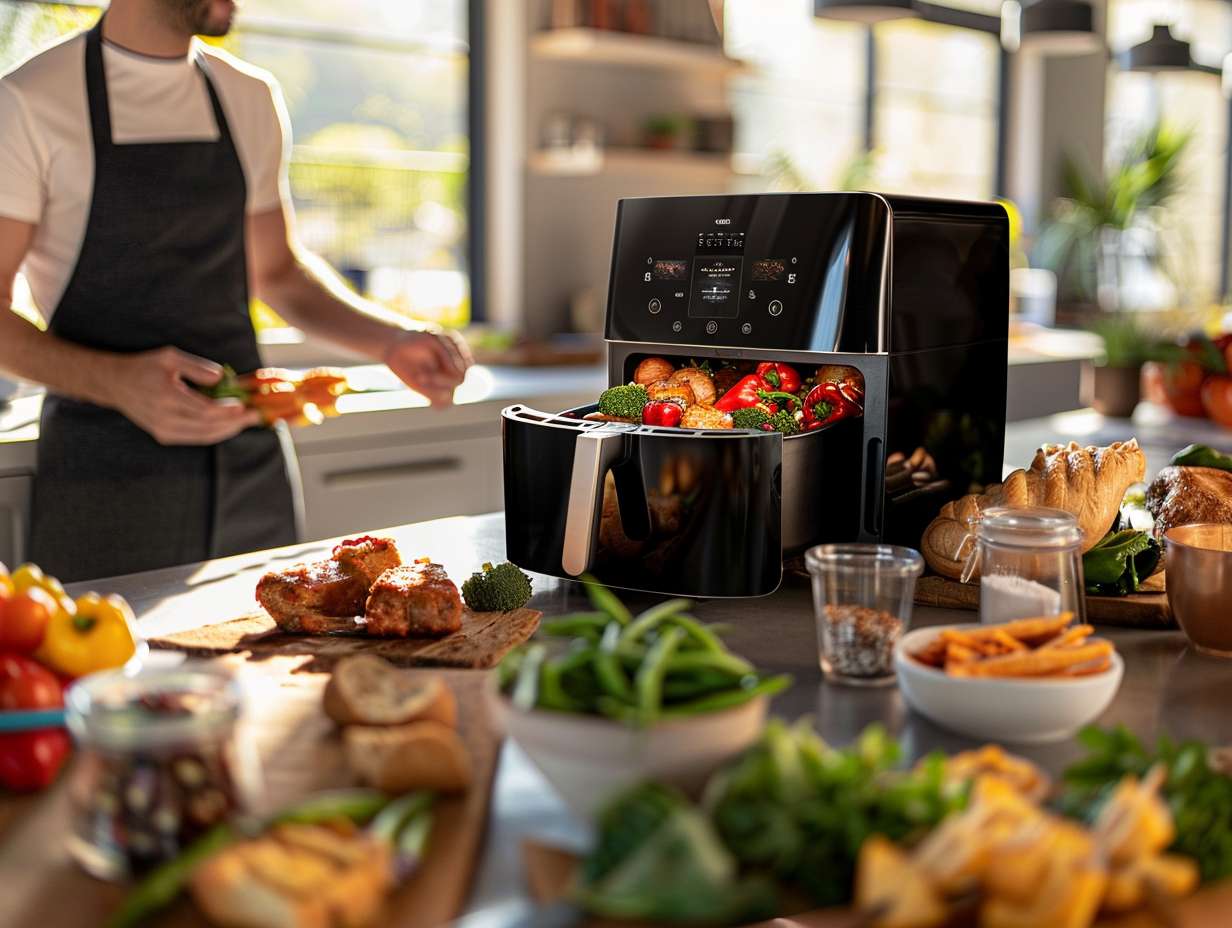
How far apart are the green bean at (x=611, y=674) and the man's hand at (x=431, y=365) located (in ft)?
3.52

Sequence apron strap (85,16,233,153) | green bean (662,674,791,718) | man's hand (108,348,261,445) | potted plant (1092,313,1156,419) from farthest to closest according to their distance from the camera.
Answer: potted plant (1092,313,1156,419) → apron strap (85,16,233,153) → man's hand (108,348,261,445) → green bean (662,674,791,718)

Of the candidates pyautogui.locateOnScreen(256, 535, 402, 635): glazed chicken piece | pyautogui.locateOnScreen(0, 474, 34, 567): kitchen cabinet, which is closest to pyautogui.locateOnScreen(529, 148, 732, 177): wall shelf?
pyautogui.locateOnScreen(0, 474, 34, 567): kitchen cabinet

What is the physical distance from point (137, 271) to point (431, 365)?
24.3 inches

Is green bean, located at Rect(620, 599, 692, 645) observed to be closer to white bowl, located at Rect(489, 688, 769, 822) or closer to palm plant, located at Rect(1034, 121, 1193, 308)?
white bowl, located at Rect(489, 688, 769, 822)

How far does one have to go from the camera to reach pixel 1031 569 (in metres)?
1.27

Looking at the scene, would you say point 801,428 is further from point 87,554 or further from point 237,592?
point 87,554

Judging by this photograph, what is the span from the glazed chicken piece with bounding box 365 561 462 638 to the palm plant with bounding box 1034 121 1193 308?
5616 millimetres

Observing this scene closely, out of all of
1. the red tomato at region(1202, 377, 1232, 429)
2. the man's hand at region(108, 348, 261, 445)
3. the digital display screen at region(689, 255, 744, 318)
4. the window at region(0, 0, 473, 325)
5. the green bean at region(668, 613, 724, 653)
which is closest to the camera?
the green bean at region(668, 613, 724, 653)

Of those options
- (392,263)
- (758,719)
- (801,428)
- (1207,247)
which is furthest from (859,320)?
(1207,247)

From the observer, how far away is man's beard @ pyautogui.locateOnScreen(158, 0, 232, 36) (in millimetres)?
2189

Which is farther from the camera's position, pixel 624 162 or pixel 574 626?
pixel 624 162

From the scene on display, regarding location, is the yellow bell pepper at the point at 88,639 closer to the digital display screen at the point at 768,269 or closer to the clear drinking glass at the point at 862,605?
the clear drinking glass at the point at 862,605

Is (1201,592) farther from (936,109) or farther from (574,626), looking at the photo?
(936,109)

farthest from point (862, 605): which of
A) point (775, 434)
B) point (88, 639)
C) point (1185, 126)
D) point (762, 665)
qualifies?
point (1185, 126)
